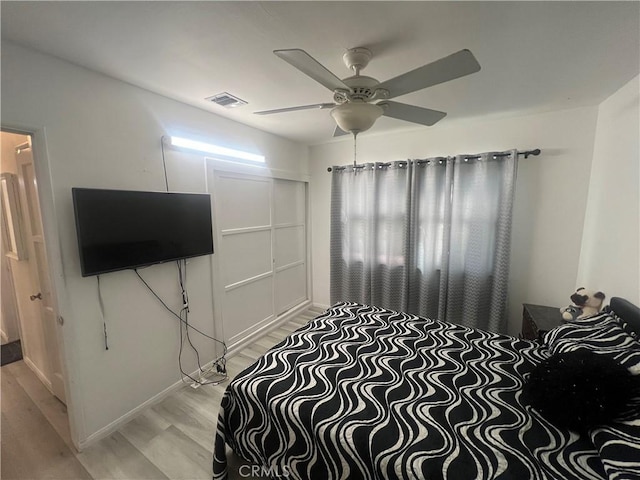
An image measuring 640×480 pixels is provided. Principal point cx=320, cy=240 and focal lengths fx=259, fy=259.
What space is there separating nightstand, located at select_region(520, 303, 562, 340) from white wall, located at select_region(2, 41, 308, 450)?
2986 millimetres

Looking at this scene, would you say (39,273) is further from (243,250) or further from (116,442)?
(243,250)

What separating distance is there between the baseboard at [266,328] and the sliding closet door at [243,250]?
67 mm

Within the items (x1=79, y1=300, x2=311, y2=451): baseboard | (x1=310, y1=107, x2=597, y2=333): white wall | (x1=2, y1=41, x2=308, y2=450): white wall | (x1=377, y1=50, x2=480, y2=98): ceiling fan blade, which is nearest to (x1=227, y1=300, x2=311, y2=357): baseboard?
(x1=79, y1=300, x2=311, y2=451): baseboard

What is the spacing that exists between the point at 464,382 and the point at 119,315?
7.72 ft

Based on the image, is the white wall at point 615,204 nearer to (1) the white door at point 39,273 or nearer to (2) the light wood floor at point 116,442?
(2) the light wood floor at point 116,442

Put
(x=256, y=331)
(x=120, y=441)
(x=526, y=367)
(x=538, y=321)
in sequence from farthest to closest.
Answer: (x=256, y=331) < (x=538, y=321) < (x=120, y=441) < (x=526, y=367)

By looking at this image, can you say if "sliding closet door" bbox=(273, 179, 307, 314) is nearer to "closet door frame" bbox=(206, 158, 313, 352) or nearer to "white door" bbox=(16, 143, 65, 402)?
"closet door frame" bbox=(206, 158, 313, 352)

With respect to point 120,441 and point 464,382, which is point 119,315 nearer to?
point 120,441

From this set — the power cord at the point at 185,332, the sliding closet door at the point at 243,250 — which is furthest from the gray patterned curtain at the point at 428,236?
the power cord at the point at 185,332

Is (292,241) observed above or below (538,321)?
above

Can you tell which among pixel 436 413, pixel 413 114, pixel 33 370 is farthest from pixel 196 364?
pixel 413 114

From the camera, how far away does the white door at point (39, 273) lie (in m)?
1.99

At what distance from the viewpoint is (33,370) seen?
2498mm

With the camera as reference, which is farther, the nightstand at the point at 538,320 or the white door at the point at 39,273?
the nightstand at the point at 538,320
